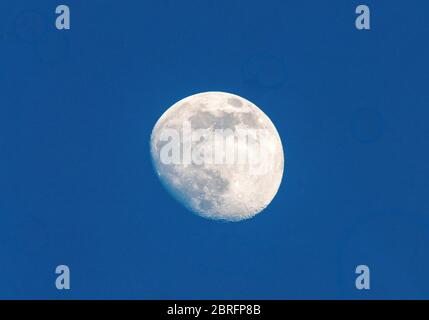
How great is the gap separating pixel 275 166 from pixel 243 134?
194 centimetres

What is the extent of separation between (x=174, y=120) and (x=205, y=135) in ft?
5.27

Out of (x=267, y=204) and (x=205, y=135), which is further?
(x=267, y=204)

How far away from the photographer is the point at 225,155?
24.2 m

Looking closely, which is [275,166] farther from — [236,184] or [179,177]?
[179,177]

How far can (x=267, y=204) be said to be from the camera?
26.1 metres

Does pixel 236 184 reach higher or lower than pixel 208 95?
lower

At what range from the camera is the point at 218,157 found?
24.3 m

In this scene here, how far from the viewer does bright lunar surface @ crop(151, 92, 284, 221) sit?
80.1ft

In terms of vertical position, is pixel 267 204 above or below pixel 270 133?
below

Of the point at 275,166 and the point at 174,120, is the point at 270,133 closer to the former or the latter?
the point at 275,166

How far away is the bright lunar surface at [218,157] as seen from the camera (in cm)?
2441

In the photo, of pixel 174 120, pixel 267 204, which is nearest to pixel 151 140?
pixel 174 120

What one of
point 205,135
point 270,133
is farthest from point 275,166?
point 205,135

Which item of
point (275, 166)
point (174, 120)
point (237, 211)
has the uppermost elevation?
point (174, 120)
